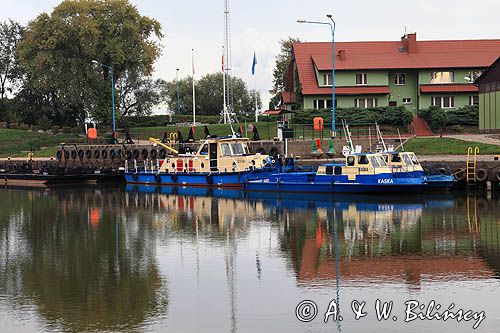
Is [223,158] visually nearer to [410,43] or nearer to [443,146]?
[443,146]

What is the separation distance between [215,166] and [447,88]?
85.9ft

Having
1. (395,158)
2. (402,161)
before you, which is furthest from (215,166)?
(402,161)

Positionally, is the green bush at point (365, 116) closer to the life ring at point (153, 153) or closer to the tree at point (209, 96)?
the life ring at point (153, 153)

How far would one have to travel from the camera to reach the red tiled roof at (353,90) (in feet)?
210

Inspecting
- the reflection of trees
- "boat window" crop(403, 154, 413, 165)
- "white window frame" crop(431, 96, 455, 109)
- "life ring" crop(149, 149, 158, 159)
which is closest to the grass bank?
"boat window" crop(403, 154, 413, 165)

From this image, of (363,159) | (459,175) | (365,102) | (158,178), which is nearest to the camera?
(363,159)

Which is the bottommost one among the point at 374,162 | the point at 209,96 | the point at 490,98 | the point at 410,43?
the point at 374,162

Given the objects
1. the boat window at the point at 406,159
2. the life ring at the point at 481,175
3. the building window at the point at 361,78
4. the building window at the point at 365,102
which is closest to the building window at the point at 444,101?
the building window at the point at 365,102

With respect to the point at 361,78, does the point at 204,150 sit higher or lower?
lower

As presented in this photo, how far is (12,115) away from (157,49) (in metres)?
23.8

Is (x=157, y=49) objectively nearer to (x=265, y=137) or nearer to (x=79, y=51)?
(x=79, y=51)

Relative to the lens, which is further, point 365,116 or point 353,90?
point 353,90

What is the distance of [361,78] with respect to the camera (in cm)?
6506

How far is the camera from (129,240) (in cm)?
2730
